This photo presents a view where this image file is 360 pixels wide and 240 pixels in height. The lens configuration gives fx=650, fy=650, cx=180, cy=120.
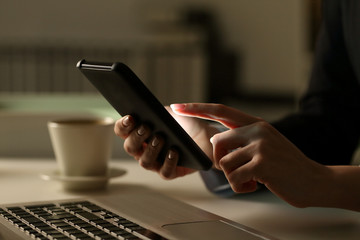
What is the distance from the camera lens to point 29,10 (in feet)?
15.3

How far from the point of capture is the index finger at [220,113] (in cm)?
80

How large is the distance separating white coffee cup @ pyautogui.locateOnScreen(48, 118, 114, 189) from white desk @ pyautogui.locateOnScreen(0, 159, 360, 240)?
3 centimetres

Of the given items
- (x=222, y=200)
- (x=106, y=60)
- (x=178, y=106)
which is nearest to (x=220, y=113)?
(x=178, y=106)

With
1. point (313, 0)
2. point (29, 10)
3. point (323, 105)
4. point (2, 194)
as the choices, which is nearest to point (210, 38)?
point (313, 0)

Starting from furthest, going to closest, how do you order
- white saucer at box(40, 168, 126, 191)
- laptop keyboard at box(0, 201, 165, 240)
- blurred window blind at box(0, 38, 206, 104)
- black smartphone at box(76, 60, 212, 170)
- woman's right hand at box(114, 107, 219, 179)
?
blurred window blind at box(0, 38, 206, 104) → white saucer at box(40, 168, 126, 191) → woman's right hand at box(114, 107, 219, 179) → black smartphone at box(76, 60, 212, 170) → laptop keyboard at box(0, 201, 165, 240)

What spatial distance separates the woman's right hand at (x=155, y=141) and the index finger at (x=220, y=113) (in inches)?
1.8

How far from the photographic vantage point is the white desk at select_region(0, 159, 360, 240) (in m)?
0.77

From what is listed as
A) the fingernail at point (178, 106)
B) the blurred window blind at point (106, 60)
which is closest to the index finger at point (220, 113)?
the fingernail at point (178, 106)

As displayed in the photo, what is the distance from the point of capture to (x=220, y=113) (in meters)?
0.80

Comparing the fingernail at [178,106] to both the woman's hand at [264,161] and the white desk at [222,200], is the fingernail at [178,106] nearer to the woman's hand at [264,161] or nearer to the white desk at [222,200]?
the woman's hand at [264,161]

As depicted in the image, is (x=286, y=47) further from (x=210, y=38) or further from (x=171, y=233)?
(x=171, y=233)

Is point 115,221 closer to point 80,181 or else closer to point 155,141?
point 155,141

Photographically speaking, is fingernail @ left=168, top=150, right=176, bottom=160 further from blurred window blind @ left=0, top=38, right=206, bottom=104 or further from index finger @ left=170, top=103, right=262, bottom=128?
blurred window blind @ left=0, top=38, right=206, bottom=104

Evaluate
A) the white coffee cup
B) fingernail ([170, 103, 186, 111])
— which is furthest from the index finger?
the white coffee cup
